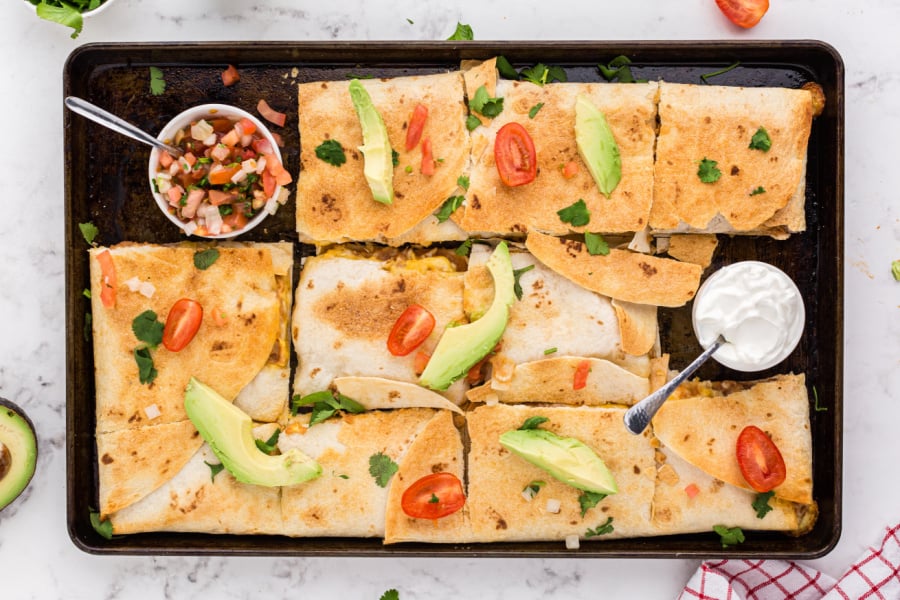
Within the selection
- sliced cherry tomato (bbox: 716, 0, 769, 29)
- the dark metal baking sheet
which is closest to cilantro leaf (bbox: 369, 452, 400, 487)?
the dark metal baking sheet

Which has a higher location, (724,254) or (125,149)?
(125,149)

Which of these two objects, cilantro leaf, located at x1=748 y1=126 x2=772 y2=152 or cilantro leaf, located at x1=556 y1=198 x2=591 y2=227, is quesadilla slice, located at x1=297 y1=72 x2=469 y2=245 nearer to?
cilantro leaf, located at x1=556 y1=198 x2=591 y2=227

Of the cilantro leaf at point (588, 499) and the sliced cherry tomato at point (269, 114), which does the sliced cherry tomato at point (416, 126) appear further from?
the cilantro leaf at point (588, 499)

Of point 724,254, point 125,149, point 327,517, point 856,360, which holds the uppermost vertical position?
point 125,149

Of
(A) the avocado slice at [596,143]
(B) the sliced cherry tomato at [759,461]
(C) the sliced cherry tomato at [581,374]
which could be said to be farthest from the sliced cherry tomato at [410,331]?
(B) the sliced cherry tomato at [759,461]

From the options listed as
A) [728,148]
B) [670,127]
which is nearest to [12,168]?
[670,127]

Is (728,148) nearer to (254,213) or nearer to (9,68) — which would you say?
(254,213)
